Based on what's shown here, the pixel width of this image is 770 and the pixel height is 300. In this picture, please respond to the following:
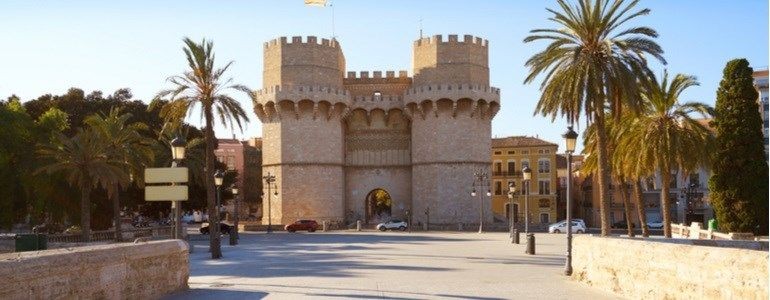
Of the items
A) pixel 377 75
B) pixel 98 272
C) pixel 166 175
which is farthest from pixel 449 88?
pixel 98 272

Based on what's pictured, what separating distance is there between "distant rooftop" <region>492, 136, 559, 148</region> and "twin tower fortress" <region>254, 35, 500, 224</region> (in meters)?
14.4

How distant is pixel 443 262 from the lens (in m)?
24.5

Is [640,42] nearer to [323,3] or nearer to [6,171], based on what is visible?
[323,3]

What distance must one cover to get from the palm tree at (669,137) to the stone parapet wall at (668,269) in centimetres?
1356

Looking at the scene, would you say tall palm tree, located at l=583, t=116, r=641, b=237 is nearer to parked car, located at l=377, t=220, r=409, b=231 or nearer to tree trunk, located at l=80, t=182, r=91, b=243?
tree trunk, located at l=80, t=182, r=91, b=243

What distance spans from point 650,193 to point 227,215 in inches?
1932

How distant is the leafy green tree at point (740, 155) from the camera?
33406mm

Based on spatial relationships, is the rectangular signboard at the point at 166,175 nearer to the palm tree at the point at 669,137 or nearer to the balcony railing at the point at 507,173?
the palm tree at the point at 669,137

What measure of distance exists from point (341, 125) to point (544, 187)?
22.5 metres

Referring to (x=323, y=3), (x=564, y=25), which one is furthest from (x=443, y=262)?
(x=323, y=3)

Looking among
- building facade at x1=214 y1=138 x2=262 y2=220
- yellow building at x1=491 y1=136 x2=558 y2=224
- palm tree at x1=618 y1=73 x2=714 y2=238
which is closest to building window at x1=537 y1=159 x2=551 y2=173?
yellow building at x1=491 y1=136 x2=558 y2=224

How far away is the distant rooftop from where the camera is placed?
74062mm

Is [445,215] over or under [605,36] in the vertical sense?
under

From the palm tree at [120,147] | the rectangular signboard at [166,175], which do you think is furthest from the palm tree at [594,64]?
the palm tree at [120,147]
